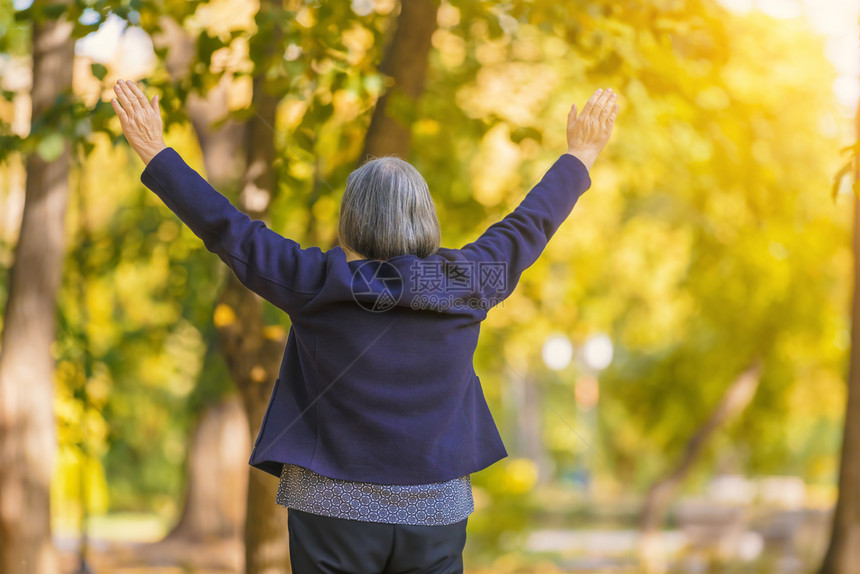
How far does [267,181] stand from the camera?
173 inches

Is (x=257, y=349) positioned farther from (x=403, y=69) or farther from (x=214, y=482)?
(x=214, y=482)

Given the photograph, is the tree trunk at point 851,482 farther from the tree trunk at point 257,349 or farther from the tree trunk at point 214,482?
the tree trunk at point 214,482

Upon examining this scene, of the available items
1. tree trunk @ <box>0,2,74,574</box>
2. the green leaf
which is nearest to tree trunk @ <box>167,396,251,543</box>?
tree trunk @ <box>0,2,74,574</box>

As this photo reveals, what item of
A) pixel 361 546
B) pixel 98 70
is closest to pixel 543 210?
pixel 361 546

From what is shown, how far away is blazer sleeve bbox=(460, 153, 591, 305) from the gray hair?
0.36 feet

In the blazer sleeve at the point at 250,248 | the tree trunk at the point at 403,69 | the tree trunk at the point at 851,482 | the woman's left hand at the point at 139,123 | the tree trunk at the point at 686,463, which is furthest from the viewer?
the tree trunk at the point at 686,463

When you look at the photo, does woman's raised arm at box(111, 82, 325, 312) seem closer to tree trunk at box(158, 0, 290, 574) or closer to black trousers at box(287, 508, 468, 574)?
black trousers at box(287, 508, 468, 574)

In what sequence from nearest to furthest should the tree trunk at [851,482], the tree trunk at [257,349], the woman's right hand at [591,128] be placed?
the woman's right hand at [591,128] → the tree trunk at [257,349] → the tree trunk at [851,482]

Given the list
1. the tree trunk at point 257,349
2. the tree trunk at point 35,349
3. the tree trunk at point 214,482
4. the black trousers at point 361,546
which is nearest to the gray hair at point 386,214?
the black trousers at point 361,546

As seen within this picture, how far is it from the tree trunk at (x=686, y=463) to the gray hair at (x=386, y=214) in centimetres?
983

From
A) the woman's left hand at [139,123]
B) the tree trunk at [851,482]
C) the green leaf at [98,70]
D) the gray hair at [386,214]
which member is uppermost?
the green leaf at [98,70]

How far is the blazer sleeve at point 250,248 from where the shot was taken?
5.68ft

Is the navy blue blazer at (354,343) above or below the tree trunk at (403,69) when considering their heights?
below

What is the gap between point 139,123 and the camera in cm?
188
